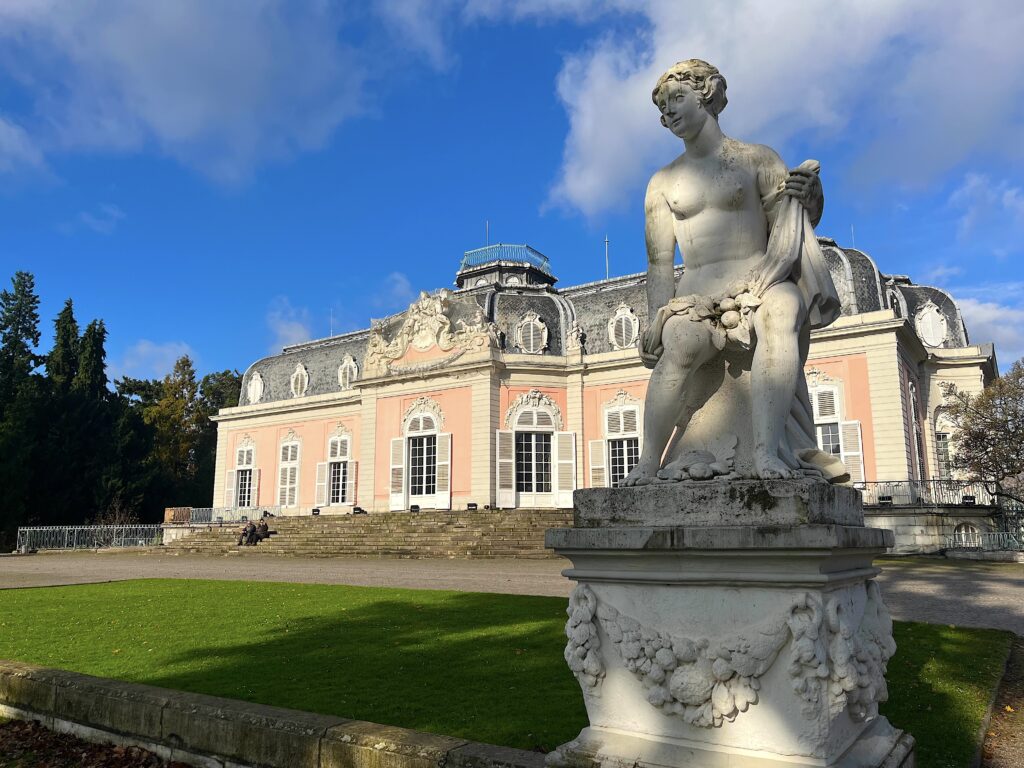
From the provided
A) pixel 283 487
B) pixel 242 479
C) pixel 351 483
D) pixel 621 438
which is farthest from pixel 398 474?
pixel 242 479

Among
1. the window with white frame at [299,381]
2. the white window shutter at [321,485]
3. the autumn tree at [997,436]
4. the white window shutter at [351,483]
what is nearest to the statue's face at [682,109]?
the autumn tree at [997,436]

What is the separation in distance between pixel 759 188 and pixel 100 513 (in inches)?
1441

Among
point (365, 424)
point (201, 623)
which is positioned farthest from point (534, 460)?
point (201, 623)

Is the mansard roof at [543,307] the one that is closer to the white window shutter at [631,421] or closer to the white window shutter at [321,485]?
the white window shutter at [631,421]

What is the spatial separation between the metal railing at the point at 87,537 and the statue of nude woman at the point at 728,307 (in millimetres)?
29271

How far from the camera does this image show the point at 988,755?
383 cm

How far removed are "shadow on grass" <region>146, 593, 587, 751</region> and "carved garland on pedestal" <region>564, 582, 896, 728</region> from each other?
107 centimetres

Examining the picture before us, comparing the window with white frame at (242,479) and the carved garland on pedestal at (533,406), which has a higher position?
the carved garland on pedestal at (533,406)

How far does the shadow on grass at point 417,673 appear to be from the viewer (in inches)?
163

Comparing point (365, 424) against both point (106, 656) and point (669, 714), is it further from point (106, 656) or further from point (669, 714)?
point (669, 714)

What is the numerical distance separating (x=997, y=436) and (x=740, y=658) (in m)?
21.9

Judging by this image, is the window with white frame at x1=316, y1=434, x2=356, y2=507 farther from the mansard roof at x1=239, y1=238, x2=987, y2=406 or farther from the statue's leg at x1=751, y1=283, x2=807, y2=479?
the statue's leg at x1=751, y1=283, x2=807, y2=479

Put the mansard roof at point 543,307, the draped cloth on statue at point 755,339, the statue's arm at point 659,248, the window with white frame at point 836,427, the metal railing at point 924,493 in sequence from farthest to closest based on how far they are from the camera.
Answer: the mansard roof at point 543,307, the window with white frame at point 836,427, the metal railing at point 924,493, the statue's arm at point 659,248, the draped cloth on statue at point 755,339

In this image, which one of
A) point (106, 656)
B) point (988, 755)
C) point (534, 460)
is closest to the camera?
point (988, 755)
